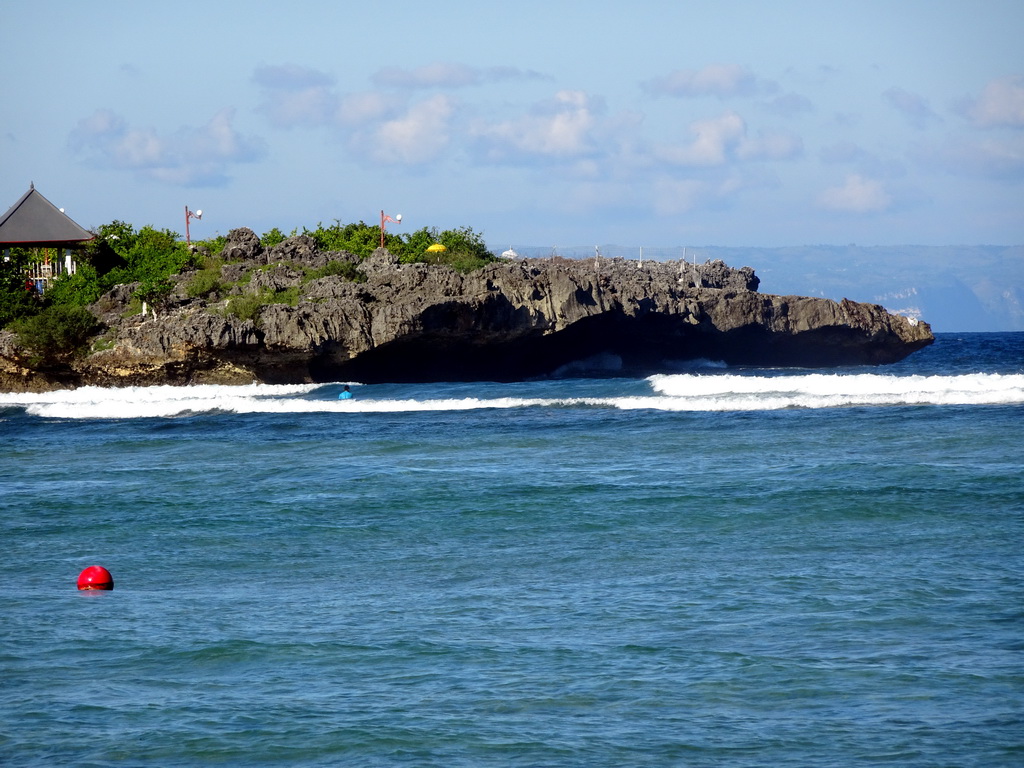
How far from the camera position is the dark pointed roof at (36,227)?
172 feet

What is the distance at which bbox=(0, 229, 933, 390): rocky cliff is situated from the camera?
41812 mm

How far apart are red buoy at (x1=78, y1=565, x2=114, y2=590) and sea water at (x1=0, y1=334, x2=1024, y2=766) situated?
0.20 m

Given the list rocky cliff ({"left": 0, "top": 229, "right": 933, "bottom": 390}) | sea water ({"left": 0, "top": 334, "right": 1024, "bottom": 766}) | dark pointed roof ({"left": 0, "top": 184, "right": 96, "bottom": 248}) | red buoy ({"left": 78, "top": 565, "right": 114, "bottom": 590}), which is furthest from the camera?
dark pointed roof ({"left": 0, "top": 184, "right": 96, "bottom": 248})

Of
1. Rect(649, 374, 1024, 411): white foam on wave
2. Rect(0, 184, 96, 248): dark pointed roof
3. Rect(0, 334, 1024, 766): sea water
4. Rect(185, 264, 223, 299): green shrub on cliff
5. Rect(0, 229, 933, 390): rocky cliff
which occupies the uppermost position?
Rect(0, 184, 96, 248): dark pointed roof

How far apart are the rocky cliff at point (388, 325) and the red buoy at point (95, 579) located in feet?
91.0

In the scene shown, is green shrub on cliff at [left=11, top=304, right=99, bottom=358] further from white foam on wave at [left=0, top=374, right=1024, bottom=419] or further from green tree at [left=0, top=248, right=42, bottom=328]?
white foam on wave at [left=0, top=374, right=1024, bottom=419]

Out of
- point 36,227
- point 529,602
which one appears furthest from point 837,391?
point 36,227

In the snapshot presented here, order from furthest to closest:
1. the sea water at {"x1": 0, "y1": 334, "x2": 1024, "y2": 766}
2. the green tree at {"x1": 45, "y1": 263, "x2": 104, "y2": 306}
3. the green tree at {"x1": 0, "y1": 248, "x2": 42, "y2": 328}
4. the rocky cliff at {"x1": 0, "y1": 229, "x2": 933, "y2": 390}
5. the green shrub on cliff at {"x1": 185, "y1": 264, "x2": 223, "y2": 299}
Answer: the green tree at {"x1": 45, "y1": 263, "x2": 104, "y2": 306} → the green tree at {"x1": 0, "y1": 248, "x2": 42, "y2": 328} → the green shrub on cliff at {"x1": 185, "y1": 264, "x2": 223, "y2": 299} → the rocky cliff at {"x1": 0, "y1": 229, "x2": 933, "y2": 390} → the sea water at {"x1": 0, "y1": 334, "x2": 1024, "y2": 766}

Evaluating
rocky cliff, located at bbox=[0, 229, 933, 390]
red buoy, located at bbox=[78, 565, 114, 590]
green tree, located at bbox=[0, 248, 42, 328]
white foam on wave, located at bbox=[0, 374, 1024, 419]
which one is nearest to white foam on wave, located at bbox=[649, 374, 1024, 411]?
white foam on wave, located at bbox=[0, 374, 1024, 419]

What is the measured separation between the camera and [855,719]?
27.9ft

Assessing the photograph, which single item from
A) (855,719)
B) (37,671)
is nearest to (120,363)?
(37,671)

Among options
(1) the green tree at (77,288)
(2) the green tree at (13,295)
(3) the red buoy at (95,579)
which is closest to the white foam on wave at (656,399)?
(2) the green tree at (13,295)

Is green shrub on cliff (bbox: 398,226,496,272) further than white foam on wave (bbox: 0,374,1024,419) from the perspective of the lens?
Yes

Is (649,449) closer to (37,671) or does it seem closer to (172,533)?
(172,533)
